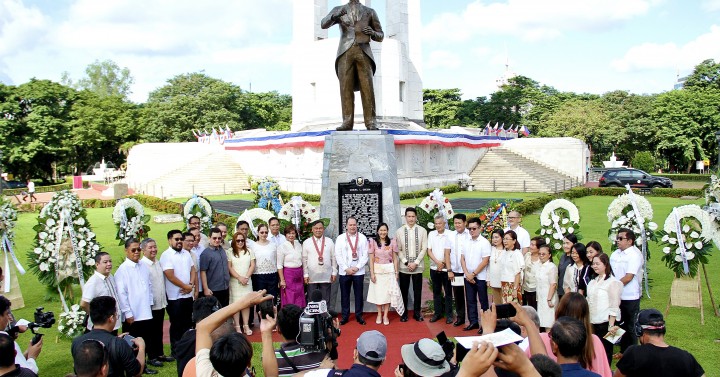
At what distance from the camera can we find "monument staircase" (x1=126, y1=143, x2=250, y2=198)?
2833cm

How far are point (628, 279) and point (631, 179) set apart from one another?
24.5m

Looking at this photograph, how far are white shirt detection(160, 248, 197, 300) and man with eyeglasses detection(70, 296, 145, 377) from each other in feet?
A: 8.07

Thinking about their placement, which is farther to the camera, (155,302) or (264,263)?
(264,263)

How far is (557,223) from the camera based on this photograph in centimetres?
815

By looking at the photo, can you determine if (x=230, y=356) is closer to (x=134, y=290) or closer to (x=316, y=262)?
(x=134, y=290)

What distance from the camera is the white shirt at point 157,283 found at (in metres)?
6.36

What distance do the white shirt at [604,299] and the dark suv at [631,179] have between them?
24.0m

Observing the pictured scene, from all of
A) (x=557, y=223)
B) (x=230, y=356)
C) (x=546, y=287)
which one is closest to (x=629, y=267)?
(x=546, y=287)

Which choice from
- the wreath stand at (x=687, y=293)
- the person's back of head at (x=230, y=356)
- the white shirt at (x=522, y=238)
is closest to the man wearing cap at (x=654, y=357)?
the person's back of head at (x=230, y=356)

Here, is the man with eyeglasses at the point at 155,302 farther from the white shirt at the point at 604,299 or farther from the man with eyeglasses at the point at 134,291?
the white shirt at the point at 604,299

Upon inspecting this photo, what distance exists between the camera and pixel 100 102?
136 feet

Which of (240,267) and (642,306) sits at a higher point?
(240,267)

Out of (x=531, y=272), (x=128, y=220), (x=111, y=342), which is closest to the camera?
(x=111, y=342)

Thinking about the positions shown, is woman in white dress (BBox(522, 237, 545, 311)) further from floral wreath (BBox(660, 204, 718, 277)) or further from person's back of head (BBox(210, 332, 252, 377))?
person's back of head (BBox(210, 332, 252, 377))
